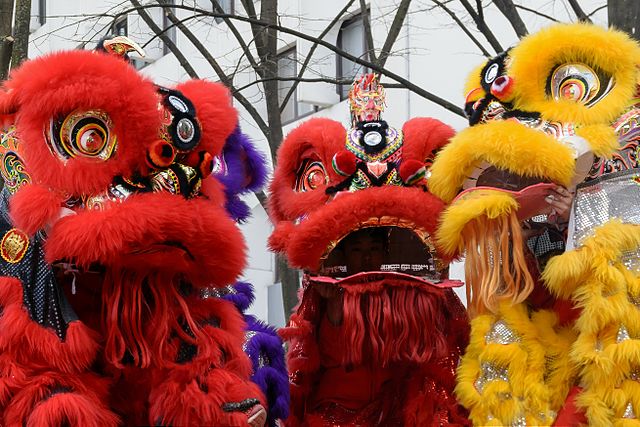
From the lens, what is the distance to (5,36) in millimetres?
4688

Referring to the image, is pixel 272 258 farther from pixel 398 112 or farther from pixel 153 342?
pixel 153 342

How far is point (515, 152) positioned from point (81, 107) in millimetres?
1263

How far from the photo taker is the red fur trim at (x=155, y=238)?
9.00 feet

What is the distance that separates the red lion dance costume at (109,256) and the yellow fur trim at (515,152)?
0.76 m

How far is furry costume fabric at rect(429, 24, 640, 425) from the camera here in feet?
9.45

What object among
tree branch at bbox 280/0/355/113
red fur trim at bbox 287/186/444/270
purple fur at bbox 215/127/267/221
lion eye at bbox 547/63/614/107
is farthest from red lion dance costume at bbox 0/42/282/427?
tree branch at bbox 280/0/355/113

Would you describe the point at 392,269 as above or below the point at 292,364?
above

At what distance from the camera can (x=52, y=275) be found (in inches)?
114

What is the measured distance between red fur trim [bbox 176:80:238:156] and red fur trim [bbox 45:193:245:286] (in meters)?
0.23

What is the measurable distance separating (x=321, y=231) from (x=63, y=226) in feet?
3.27

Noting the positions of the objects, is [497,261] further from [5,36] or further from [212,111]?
[5,36]

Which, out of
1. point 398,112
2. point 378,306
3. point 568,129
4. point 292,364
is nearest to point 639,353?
point 568,129

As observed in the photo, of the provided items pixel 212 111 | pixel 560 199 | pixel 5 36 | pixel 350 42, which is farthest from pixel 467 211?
pixel 350 42

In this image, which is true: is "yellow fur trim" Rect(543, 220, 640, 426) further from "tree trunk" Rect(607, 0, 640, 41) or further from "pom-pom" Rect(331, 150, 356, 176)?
"tree trunk" Rect(607, 0, 640, 41)
